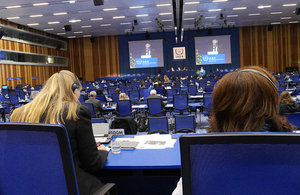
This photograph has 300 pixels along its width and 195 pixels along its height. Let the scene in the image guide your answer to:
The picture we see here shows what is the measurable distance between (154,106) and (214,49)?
62.0 feet

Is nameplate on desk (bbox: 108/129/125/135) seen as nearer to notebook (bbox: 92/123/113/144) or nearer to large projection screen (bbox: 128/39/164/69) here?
notebook (bbox: 92/123/113/144)

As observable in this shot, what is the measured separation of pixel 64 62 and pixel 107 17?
1074 cm

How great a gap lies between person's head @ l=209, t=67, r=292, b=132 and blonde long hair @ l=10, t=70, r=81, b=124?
97cm

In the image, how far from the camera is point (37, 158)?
3.90ft

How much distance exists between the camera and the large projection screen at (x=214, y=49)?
2358cm

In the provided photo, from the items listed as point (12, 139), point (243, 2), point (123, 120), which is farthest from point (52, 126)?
point (243, 2)

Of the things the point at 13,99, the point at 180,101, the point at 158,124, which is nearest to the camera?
the point at 158,124

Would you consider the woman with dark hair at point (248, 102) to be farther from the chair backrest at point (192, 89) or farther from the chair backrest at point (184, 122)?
the chair backrest at point (192, 89)

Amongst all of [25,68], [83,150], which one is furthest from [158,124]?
[25,68]

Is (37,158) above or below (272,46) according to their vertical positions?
below

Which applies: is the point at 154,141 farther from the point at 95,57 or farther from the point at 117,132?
the point at 95,57

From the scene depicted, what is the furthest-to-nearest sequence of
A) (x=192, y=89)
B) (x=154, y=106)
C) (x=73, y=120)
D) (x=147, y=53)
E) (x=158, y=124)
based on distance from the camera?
(x=147, y=53) < (x=192, y=89) < (x=154, y=106) < (x=158, y=124) < (x=73, y=120)

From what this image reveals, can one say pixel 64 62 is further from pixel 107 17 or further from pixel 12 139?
pixel 12 139

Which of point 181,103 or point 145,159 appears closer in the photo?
point 145,159
